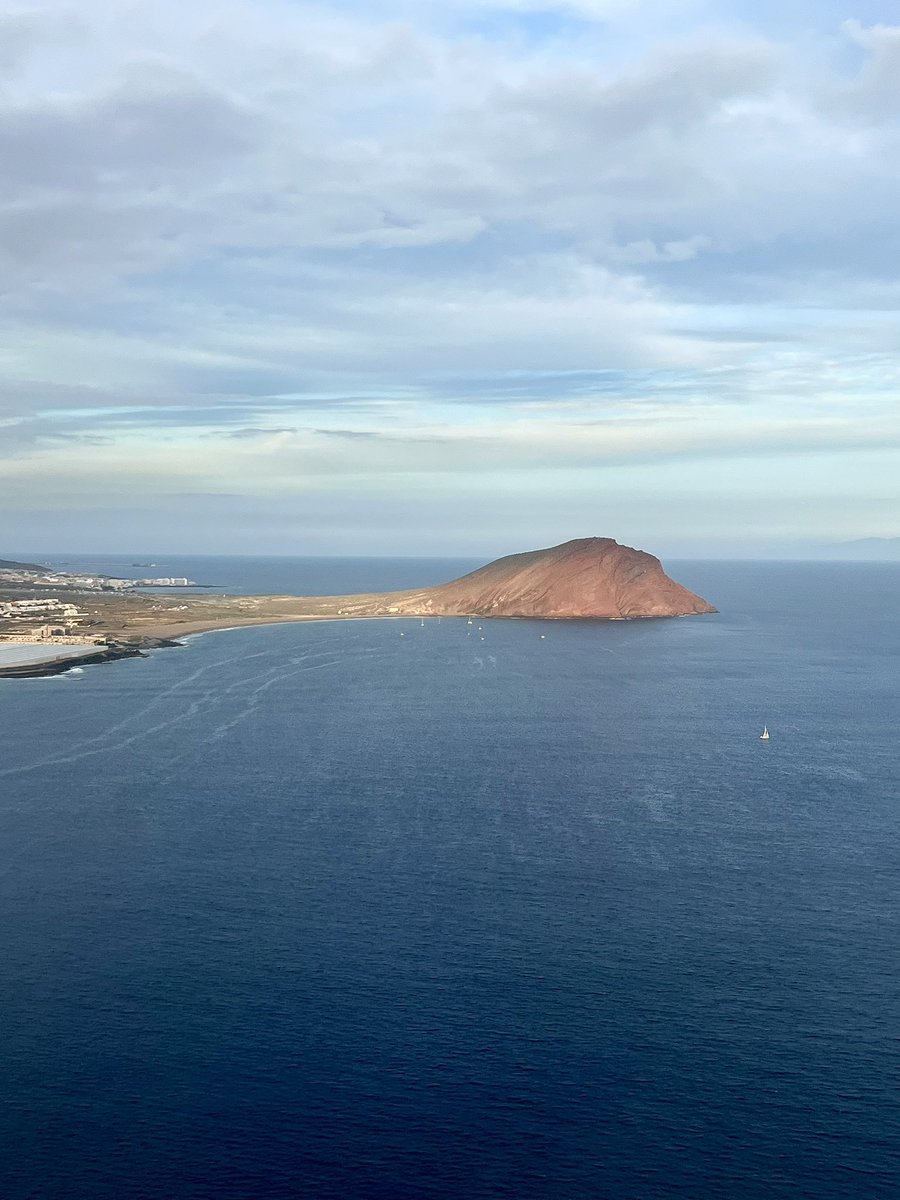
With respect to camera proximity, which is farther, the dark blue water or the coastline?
the coastline

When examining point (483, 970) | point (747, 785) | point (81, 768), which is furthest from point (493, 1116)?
point (81, 768)

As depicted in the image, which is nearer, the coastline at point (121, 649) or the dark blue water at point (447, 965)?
the dark blue water at point (447, 965)

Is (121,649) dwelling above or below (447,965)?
above

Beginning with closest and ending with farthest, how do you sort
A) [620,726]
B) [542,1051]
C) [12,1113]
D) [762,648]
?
[12,1113], [542,1051], [620,726], [762,648]

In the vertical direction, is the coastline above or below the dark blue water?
above

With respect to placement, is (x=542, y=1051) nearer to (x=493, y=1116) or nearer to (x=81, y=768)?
(x=493, y=1116)

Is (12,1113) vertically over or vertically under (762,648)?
under

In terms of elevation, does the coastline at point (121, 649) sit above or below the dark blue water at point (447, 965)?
above

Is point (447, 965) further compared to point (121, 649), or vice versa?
point (121, 649)
